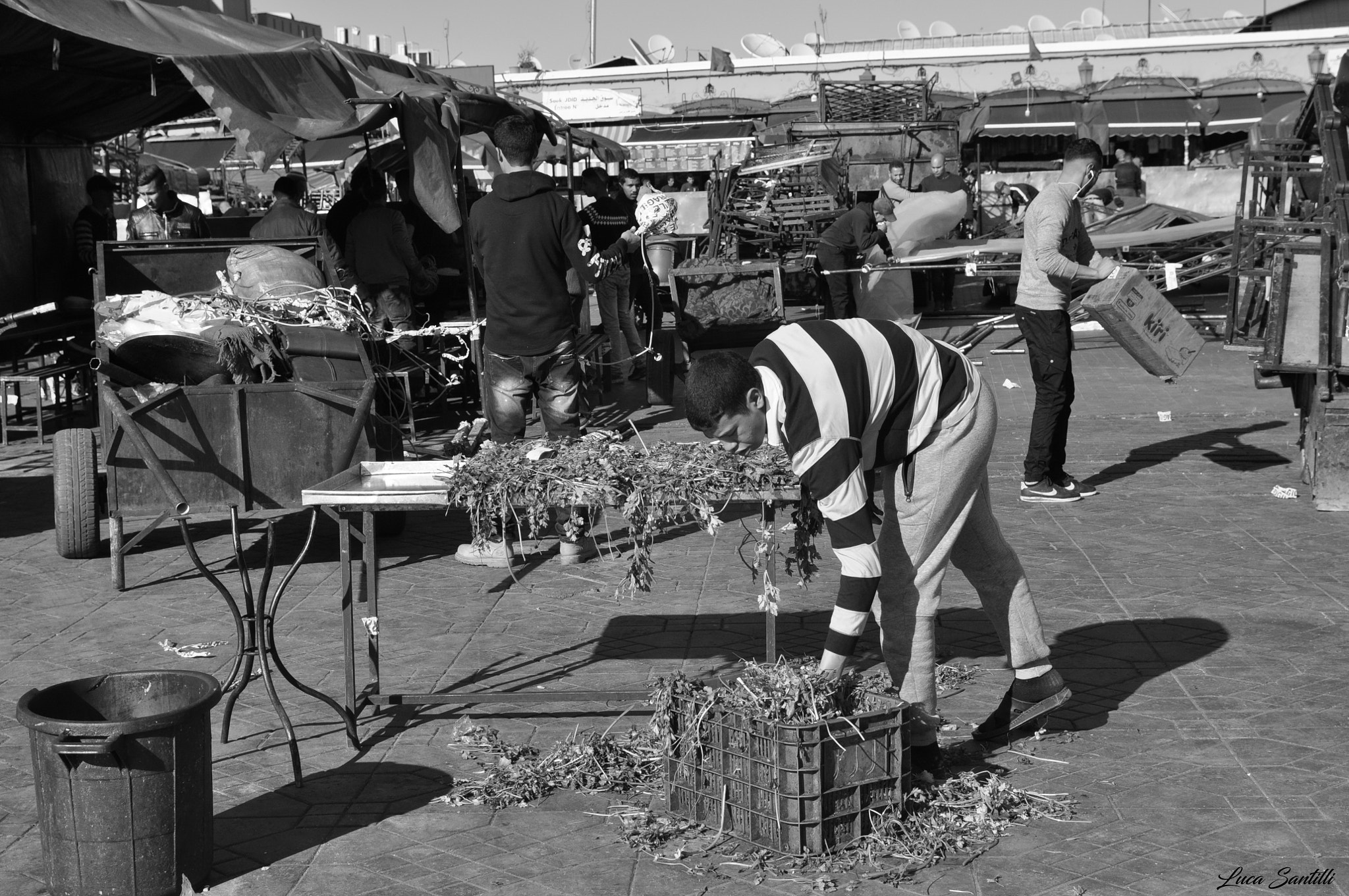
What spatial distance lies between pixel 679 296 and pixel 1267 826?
32.4 feet

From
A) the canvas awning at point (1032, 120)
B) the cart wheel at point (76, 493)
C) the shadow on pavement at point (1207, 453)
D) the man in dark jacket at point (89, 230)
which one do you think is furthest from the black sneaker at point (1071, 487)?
the canvas awning at point (1032, 120)

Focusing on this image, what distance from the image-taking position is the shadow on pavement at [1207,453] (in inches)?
376

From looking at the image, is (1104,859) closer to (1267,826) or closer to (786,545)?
(1267,826)

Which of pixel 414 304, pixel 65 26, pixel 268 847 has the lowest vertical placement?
pixel 268 847

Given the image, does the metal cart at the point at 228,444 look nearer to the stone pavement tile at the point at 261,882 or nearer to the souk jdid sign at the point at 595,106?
the stone pavement tile at the point at 261,882

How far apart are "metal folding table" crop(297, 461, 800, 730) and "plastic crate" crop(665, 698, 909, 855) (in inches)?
25.6

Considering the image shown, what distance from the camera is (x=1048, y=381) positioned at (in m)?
8.46

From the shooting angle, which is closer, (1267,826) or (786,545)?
(1267,826)

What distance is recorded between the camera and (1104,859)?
12.8 ft

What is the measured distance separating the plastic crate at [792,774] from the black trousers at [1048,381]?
188 inches

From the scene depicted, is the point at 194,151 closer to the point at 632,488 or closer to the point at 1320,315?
the point at 1320,315

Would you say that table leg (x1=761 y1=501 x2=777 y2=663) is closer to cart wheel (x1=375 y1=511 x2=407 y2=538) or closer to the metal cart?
the metal cart

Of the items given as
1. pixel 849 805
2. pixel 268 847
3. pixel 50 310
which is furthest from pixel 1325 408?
pixel 50 310

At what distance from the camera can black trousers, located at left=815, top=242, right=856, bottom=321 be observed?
15.3 metres
